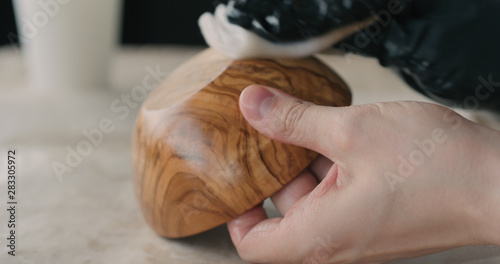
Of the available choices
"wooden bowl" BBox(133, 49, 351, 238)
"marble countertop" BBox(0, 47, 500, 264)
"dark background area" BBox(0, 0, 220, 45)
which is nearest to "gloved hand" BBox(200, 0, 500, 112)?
"wooden bowl" BBox(133, 49, 351, 238)

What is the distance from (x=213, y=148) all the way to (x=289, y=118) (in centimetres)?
8

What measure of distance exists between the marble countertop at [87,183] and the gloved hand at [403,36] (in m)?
0.18

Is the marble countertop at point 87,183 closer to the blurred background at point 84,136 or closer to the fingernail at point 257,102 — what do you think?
the blurred background at point 84,136

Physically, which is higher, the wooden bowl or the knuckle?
the knuckle

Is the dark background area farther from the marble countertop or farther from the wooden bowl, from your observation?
the wooden bowl

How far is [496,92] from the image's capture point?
24.0 inches

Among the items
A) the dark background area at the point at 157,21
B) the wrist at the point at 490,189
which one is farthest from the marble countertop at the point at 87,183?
the dark background area at the point at 157,21

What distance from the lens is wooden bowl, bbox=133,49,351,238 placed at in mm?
529

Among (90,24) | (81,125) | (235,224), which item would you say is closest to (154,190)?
(235,224)

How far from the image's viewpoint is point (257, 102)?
0.51m

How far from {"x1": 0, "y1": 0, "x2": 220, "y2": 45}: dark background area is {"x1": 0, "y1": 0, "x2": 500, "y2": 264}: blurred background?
13mm

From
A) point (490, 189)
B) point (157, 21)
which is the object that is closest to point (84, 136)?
point (490, 189)

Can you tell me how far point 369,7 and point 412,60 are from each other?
76mm

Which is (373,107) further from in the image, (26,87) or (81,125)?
(26,87)
